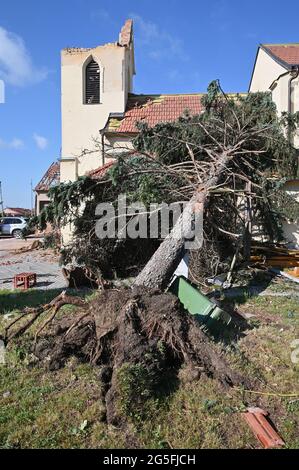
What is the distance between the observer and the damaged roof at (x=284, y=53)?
13713mm

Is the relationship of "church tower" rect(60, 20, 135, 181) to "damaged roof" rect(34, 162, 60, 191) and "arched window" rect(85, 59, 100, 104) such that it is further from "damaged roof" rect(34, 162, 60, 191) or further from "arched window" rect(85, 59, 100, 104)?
"damaged roof" rect(34, 162, 60, 191)

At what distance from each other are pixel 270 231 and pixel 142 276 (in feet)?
15.4

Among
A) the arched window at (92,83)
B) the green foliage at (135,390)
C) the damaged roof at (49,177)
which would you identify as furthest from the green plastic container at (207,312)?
the damaged roof at (49,177)

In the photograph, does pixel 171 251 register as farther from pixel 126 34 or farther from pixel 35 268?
pixel 126 34

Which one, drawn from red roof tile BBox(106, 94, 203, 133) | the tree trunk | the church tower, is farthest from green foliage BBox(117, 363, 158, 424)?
the church tower

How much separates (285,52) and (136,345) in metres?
16.0

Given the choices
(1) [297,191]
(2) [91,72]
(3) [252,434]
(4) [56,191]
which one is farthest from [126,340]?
(2) [91,72]

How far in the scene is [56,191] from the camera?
305 inches

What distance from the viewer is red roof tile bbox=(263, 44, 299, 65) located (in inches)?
558

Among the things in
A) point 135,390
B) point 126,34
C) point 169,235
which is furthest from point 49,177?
point 135,390

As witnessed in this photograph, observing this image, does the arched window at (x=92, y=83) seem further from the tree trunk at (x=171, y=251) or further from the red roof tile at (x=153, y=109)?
the tree trunk at (x=171, y=251)

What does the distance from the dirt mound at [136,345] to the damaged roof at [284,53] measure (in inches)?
491

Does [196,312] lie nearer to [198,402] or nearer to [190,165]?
[198,402]

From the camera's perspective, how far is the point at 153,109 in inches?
601
